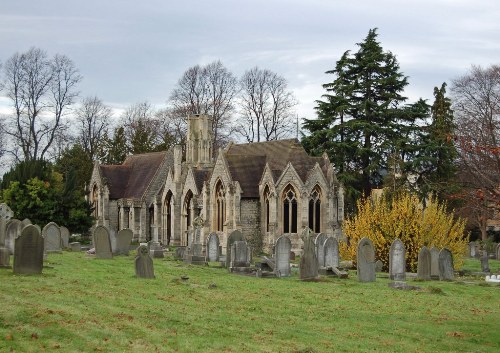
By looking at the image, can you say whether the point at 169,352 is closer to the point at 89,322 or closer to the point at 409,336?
the point at 89,322

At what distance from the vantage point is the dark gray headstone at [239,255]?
2489 centimetres

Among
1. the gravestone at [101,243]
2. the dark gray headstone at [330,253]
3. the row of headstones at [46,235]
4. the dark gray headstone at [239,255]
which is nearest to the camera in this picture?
the dark gray headstone at [239,255]

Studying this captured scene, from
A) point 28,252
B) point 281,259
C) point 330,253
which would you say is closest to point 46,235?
point 28,252

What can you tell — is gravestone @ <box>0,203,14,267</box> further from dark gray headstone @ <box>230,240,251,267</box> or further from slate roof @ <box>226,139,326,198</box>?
slate roof @ <box>226,139,326,198</box>

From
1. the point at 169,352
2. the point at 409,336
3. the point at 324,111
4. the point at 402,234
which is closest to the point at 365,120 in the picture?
the point at 324,111

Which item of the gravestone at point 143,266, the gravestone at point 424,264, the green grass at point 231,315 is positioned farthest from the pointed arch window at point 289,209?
the gravestone at point 143,266

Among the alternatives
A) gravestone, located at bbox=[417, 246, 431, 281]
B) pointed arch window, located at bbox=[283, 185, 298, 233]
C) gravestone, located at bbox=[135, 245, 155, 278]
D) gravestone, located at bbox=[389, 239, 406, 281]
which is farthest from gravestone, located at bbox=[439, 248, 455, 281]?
pointed arch window, located at bbox=[283, 185, 298, 233]

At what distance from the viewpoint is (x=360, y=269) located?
22.8m

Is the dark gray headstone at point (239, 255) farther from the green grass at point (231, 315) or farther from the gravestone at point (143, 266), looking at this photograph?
the gravestone at point (143, 266)

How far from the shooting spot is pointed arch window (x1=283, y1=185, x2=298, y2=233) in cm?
4012

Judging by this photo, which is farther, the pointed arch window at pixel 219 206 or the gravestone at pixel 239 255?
the pointed arch window at pixel 219 206

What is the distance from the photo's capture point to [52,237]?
30234 mm

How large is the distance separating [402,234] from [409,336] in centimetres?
1440

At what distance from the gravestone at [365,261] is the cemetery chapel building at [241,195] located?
16.4 m
